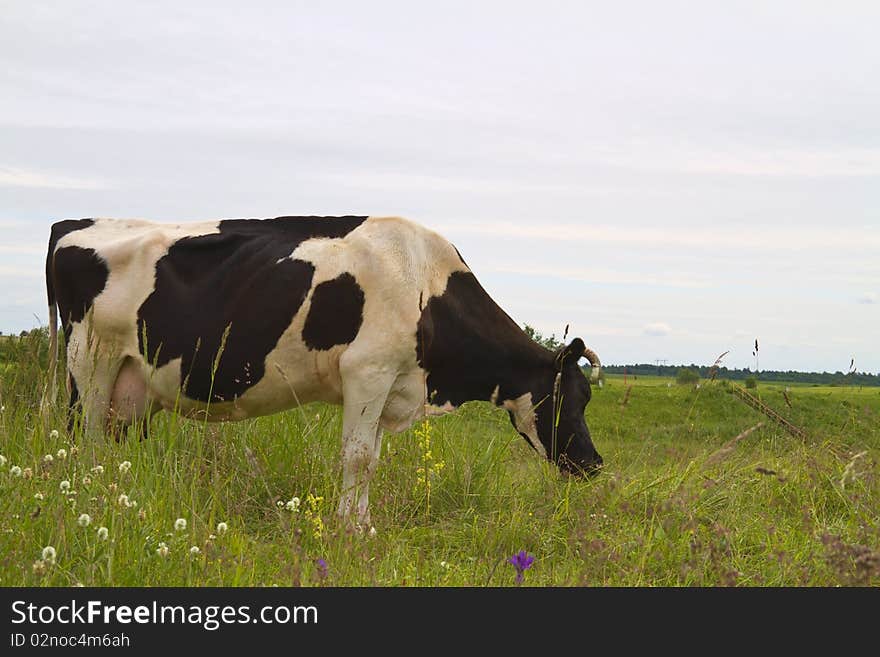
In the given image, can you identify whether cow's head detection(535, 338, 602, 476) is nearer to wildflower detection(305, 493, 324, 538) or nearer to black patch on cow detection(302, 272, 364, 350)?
black patch on cow detection(302, 272, 364, 350)

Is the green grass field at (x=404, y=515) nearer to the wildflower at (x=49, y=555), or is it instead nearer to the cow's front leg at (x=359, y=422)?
the wildflower at (x=49, y=555)

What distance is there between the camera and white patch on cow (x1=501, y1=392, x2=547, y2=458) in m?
7.68

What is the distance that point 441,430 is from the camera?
8.40m

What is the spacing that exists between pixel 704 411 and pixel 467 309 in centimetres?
906

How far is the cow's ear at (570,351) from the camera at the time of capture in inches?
299

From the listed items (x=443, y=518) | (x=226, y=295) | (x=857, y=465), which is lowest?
(x=443, y=518)

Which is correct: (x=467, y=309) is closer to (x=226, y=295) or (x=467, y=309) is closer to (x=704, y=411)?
(x=226, y=295)

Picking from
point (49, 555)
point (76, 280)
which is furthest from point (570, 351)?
point (49, 555)

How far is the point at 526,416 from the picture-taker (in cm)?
771

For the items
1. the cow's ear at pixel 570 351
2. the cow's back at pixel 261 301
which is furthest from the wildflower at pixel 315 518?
the cow's ear at pixel 570 351

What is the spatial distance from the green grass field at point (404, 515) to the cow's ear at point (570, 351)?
2.90ft

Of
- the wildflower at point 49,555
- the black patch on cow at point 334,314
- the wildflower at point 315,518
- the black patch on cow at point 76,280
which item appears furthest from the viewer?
the black patch on cow at point 76,280

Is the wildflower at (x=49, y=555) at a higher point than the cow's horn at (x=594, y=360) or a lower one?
lower
